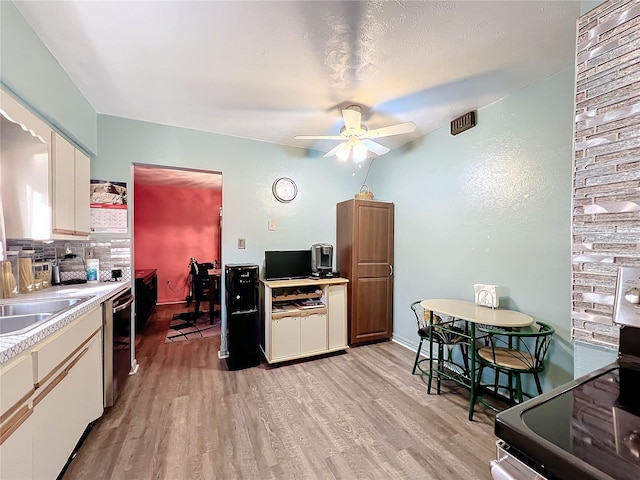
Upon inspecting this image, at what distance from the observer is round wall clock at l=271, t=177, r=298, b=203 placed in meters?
3.38

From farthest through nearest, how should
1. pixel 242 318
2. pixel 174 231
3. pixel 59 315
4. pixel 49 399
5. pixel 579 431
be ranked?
pixel 174 231 < pixel 242 318 < pixel 59 315 < pixel 49 399 < pixel 579 431

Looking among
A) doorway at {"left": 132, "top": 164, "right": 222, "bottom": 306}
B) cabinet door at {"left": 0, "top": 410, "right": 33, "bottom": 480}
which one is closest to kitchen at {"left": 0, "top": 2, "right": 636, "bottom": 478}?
cabinet door at {"left": 0, "top": 410, "right": 33, "bottom": 480}

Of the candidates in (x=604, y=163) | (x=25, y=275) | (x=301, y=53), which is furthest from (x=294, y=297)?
(x=604, y=163)

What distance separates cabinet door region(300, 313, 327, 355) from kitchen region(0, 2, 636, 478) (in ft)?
3.16

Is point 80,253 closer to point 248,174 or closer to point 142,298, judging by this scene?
point 142,298

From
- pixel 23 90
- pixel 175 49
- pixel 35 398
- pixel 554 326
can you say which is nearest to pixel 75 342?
pixel 35 398

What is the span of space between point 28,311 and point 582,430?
102 inches

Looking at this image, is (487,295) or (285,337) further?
(285,337)

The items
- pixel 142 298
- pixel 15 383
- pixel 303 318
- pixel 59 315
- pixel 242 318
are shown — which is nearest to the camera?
pixel 15 383

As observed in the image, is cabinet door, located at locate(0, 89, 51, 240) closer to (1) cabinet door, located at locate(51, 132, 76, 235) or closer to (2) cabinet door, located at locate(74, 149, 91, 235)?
(1) cabinet door, located at locate(51, 132, 76, 235)

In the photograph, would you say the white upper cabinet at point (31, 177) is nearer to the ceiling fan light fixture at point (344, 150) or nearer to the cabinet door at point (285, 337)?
the cabinet door at point (285, 337)

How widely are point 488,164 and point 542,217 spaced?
0.67 m

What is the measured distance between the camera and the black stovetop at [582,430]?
521 millimetres

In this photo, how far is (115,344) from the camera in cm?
212
